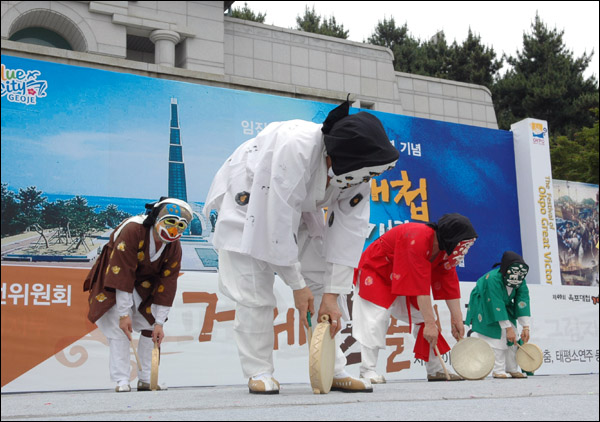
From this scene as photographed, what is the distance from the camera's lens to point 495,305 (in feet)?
16.2

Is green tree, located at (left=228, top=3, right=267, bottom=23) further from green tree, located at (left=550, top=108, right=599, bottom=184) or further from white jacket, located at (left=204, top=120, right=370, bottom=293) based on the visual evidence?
white jacket, located at (left=204, top=120, right=370, bottom=293)

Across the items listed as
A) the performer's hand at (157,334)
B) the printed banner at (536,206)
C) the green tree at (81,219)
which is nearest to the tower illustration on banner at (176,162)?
the green tree at (81,219)

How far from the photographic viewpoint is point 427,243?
3830 mm

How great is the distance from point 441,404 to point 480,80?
18922 millimetres

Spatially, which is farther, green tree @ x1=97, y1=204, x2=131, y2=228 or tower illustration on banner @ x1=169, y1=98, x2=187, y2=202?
tower illustration on banner @ x1=169, y1=98, x2=187, y2=202

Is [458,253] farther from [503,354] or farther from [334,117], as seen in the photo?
[334,117]

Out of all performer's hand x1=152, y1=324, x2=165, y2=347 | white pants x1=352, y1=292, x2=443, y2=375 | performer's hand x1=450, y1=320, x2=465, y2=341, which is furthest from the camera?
performer's hand x1=450, y1=320, x2=465, y2=341

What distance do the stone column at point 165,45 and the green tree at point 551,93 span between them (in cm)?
1197

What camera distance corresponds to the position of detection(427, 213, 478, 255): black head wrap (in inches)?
154

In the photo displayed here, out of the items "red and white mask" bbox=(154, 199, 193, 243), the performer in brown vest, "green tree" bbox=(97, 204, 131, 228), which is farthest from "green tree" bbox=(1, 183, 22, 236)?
"red and white mask" bbox=(154, 199, 193, 243)

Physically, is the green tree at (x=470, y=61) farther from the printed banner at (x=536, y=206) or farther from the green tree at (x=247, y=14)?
the printed banner at (x=536, y=206)

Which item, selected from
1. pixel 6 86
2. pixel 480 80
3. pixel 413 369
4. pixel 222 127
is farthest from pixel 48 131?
pixel 480 80

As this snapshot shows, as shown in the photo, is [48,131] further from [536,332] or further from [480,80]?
[480,80]

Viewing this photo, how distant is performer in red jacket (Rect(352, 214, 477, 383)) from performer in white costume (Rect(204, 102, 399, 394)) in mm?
1082
